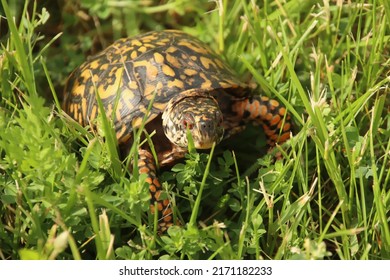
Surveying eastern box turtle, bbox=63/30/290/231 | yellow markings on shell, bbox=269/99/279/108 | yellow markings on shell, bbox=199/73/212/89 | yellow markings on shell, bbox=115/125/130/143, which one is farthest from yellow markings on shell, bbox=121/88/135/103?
yellow markings on shell, bbox=269/99/279/108

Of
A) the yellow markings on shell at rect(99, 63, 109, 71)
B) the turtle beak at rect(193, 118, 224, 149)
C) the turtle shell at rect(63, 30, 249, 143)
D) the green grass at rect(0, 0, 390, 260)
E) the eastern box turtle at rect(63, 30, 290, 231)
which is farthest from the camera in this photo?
the yellow markings on shell at rect(99, 63, 109, 71)


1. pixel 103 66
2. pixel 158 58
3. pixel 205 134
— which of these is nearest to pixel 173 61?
pixel 158 58

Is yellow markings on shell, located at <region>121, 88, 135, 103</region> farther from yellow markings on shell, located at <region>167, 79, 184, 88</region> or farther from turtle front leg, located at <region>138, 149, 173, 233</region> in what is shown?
turtle front leg, located at <region>138, 149, 173, 233</region>

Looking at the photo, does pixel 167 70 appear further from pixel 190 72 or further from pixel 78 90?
pixel 78 90

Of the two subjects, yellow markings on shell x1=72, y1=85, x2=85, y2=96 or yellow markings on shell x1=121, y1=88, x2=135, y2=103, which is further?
yellow markings on shell x1=72, y1=85, x2=85, y2=96

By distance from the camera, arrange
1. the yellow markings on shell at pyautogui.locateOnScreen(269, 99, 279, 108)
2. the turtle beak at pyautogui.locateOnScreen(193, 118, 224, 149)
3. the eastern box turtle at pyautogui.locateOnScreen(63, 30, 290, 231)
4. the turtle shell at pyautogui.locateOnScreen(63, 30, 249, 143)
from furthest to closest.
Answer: the yellow markings on shell at pyautogui.locateOnScreen(269, 99, 279, 108), the turtle shell at pyautogui.locateOnScreen(63, 30, 249, 143), the eastern box turtle at pyautogui.locateOnScreen(63, 30, 290, 231), the turtle beak at pyautogui.locateOnScreen(193, 118, 224, 149)

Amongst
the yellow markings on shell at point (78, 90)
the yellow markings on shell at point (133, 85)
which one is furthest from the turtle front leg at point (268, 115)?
the yellow markings on shell at point (78, 90)

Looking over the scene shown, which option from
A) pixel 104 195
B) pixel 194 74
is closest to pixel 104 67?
pixel 194 74
